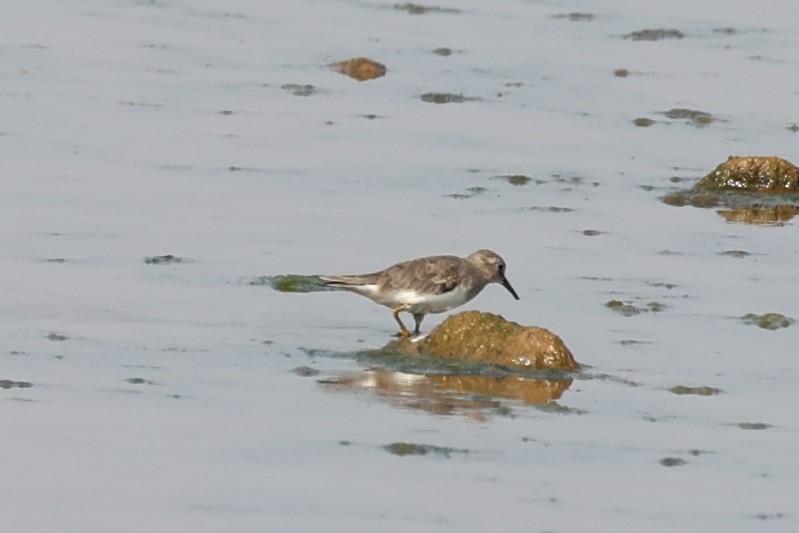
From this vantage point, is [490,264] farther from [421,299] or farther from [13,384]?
[13,384]

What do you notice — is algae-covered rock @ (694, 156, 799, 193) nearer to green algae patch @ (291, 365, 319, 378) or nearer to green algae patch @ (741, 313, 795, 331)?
green algae patch @ (741, 313, 795, 331)

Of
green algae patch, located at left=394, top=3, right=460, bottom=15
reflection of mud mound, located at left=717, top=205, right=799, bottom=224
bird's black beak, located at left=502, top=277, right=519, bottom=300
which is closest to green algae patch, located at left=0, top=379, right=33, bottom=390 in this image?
bird's black beak, located at left=502, top=277, right=519, bottom=300

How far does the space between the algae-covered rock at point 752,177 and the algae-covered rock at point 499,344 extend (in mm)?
5524

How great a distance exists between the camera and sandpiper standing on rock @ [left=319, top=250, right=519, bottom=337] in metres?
13.4

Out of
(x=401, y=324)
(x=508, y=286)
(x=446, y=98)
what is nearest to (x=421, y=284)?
(x=401, y=324)

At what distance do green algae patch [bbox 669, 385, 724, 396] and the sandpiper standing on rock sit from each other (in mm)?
1937

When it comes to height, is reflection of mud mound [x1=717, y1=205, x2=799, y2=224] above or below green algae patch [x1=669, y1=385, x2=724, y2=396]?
above

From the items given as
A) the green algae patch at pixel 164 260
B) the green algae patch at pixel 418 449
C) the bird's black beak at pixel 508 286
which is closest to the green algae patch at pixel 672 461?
the green algae patch at pixel 418 449

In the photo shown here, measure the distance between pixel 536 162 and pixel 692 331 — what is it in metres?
5.16

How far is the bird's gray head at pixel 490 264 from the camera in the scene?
13.8m

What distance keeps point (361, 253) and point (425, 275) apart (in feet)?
5.06

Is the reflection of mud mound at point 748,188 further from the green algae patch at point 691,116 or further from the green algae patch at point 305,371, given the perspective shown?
the green algae patch at point 305,371

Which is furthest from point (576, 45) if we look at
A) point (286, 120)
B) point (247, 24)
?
point (286, 120)

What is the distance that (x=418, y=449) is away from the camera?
417 inches
